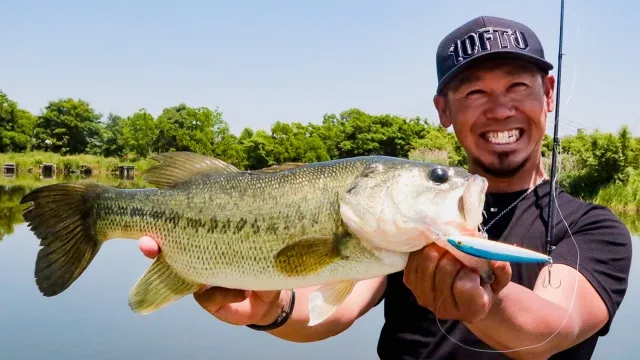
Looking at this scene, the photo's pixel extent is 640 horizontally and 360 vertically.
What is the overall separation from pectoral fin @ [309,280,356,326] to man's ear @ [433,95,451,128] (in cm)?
131

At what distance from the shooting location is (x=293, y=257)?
2.35 meters

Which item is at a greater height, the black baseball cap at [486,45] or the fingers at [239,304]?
the black baseball cap at [486,45]

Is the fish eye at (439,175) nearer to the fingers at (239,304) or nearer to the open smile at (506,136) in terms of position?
the open smile at (506,136)

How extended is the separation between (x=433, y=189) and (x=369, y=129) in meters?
62.0

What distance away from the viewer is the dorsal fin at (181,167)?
2.68m

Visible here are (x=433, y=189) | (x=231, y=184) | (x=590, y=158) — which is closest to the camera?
(x=433, y=189)

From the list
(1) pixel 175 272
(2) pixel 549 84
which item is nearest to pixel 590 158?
(2) pixel 549 84

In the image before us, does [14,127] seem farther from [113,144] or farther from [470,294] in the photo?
[470,294]

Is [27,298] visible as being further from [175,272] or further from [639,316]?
[639,316]

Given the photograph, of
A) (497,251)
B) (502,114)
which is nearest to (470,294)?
(497,251)

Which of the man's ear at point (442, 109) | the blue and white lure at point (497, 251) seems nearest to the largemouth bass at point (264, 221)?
the blue and white lure at point (497, 251)

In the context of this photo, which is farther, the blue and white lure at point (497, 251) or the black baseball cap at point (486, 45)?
the black baseball cap at point (486, 45)

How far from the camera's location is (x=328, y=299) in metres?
2.42

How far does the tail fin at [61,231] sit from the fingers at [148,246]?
303mm
